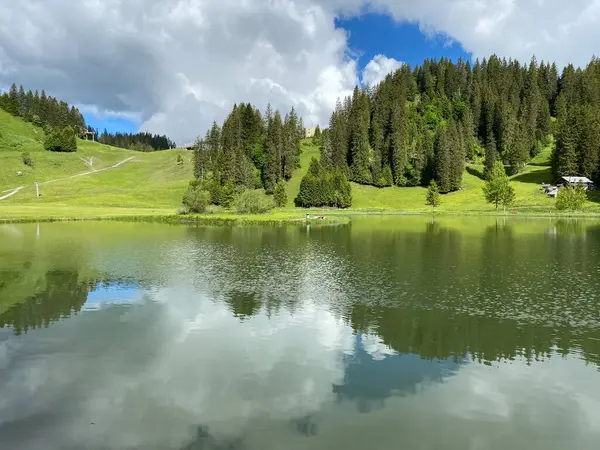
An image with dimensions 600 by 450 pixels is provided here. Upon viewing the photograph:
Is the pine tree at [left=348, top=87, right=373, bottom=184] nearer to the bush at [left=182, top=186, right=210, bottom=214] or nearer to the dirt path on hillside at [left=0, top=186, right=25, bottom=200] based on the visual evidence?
the bush at [left=182, top=186, right=210, bottom=214]

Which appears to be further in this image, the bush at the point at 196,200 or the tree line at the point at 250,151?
the tree line at the point at 250,151

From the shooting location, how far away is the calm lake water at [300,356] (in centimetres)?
1349

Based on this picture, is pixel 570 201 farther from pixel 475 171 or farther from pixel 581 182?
pixel 475 171

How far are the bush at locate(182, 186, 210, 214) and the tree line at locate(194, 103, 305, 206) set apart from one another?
28.2m

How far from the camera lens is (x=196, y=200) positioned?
102250mm

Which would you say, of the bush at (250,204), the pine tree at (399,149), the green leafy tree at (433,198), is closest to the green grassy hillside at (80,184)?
the bush at (250,204)

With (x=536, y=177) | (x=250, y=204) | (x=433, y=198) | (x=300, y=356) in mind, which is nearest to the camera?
(x=300, y=356)

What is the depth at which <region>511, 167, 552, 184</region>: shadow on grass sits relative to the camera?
147 m

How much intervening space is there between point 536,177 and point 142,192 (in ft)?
423

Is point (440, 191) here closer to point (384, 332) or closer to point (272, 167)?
point (272, 167)

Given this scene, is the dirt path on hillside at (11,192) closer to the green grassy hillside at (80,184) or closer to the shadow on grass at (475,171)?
the green grassy hillside at (80,184)

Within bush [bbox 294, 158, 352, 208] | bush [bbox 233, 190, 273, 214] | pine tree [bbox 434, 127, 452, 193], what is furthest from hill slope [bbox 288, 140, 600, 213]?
bush [bbox 233, 190, 273, 214]

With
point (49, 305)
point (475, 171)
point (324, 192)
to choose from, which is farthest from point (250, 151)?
point (49, 305)

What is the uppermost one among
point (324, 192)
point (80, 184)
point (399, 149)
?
point (399, 149)
